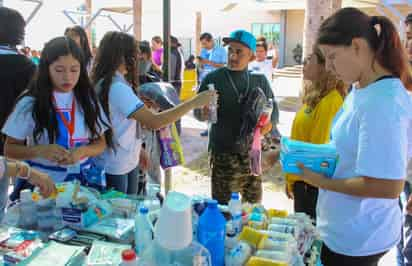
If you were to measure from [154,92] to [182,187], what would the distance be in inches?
81.1

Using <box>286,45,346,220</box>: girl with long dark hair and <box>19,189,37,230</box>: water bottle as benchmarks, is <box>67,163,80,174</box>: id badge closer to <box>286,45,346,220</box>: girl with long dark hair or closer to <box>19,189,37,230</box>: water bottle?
<box>19,189,37,230</box>: water bottle

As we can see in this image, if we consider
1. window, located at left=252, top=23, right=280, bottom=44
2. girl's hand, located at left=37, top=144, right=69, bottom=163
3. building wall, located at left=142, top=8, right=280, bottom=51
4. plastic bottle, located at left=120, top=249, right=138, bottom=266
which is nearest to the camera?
plastic bottle, located at left=120, top=249, right=138, bottom=266

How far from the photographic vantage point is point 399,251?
278 centimetres

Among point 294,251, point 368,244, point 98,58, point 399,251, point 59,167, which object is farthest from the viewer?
point 399,251

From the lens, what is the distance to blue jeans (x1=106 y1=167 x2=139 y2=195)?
2568 mm

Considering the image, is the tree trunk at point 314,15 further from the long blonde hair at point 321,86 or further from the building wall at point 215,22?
the building wall at point 215,22

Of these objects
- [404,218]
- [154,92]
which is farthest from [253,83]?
[404,218]

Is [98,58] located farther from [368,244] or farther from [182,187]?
[182,187]

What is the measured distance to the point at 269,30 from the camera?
70.6 feet

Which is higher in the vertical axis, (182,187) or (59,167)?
(59,167)

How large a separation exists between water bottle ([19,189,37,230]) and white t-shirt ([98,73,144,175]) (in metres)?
0.76

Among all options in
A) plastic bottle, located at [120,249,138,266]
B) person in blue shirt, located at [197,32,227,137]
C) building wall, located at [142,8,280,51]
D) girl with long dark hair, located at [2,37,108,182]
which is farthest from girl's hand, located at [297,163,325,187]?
building wall, located at [142,8,280,51]

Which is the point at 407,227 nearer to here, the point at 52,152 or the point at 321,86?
the point at 321,86

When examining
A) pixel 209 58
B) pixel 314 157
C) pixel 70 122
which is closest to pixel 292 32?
pixel 209 58
